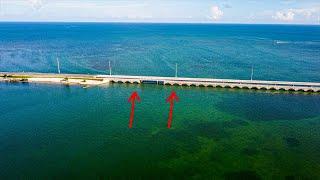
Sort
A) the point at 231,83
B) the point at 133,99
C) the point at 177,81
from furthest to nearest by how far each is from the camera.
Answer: the point at 177,81 < the point at 231,83 < the point at 133,99

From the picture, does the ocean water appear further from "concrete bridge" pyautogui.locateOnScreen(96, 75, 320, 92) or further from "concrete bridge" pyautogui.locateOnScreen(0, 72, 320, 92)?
"concrete bridge" pyautogui.locateOnScreen(0, 72, 320, 92)

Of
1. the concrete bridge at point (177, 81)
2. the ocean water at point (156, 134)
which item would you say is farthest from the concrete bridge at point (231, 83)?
the ocean water at point (156, 134)

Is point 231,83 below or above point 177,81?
below

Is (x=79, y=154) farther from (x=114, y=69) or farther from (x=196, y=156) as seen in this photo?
(x=114, y=69)

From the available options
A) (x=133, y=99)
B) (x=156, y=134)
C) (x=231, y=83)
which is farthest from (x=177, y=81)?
(x=156, y=134)

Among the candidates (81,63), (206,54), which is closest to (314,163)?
(81,63)

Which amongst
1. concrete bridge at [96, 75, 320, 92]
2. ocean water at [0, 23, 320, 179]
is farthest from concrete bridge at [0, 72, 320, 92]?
ocean water at [0, 23, 320, 179]

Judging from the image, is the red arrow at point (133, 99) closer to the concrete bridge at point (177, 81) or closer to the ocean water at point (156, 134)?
the ocean water at point (156, 134)

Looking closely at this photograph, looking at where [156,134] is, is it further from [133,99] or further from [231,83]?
[231,83]
